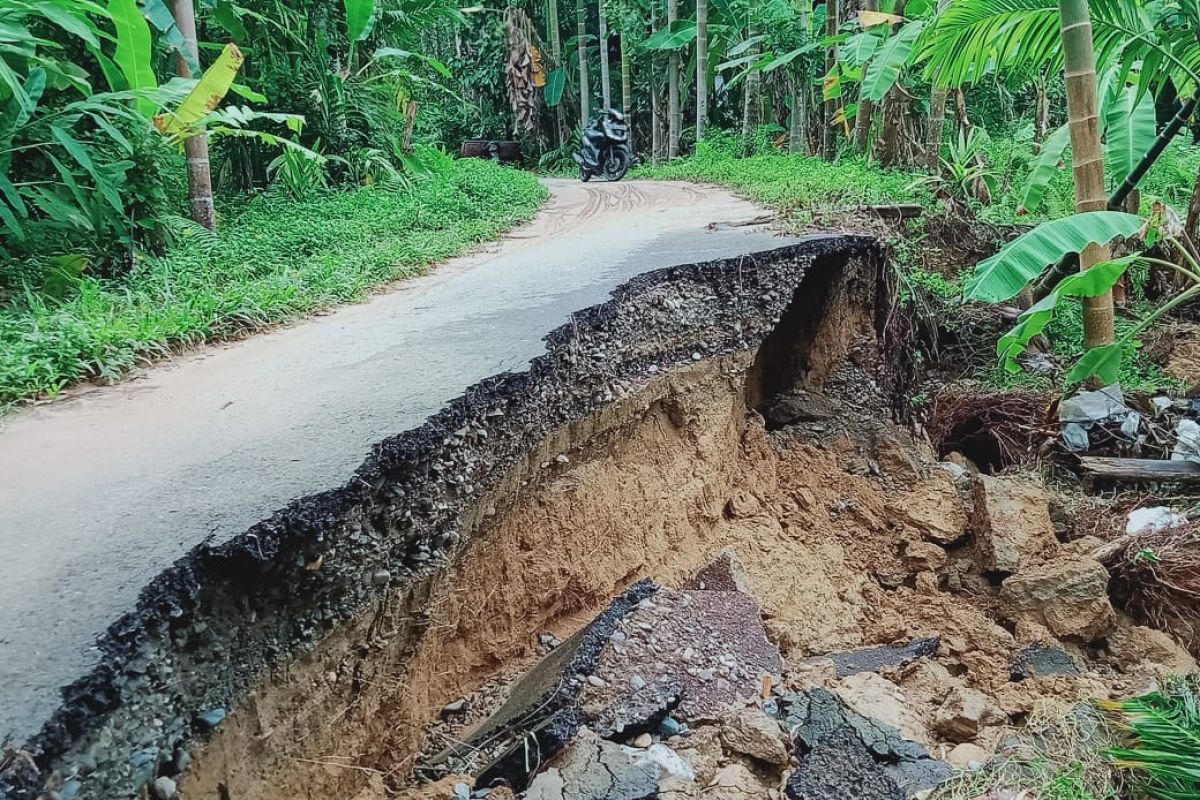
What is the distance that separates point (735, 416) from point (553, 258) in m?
1.75

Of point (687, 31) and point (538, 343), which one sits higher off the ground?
point (687, 31)

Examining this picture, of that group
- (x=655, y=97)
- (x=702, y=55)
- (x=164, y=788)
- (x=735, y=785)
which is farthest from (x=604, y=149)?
(x=164, y=788)

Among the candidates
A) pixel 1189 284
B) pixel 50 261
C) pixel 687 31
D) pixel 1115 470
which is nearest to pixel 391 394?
pixel 50 261

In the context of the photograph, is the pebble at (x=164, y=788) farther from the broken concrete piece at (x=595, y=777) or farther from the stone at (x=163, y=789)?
the broken concrete piece at (x=595, y=777)

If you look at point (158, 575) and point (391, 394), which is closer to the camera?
point (158, 575)

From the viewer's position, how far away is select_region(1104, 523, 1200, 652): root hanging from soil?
13.6 feet

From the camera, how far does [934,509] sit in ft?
16.7

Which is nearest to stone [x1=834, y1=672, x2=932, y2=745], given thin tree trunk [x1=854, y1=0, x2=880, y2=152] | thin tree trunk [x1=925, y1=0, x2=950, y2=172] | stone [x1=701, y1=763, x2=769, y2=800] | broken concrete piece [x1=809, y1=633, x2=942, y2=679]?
broken concrete piece [x1=809, y1=633, x2=942, y2=679]

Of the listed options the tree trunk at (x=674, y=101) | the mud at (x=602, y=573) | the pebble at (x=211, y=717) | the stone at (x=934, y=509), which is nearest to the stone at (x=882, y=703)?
the mud at (x=602, y=573)

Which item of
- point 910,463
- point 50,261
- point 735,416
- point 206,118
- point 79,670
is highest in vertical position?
point 206,118

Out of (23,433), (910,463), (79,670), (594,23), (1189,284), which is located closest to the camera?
(79,670)

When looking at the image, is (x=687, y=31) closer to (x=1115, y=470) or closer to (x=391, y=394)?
(x=1115, y=470)

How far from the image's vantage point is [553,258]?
5773 millimetres

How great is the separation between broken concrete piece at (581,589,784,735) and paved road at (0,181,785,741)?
3.86 ft
